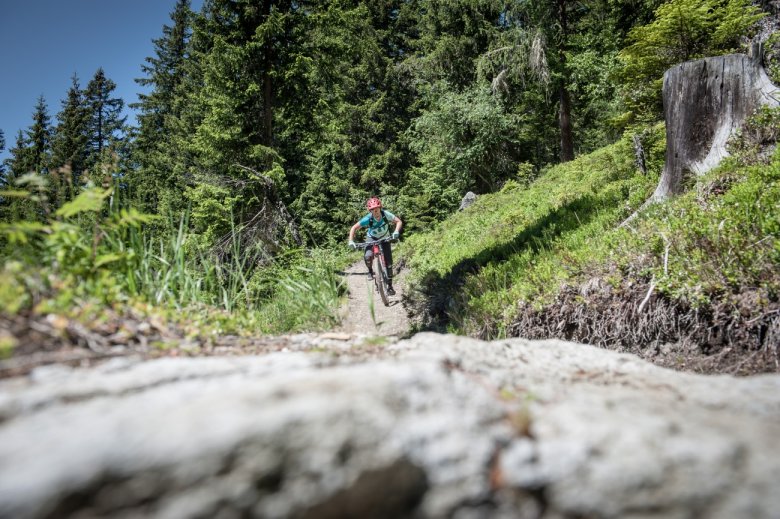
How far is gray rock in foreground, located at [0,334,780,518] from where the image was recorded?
103cm

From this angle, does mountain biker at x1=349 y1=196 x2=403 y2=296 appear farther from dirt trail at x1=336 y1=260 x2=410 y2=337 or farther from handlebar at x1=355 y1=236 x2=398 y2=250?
dirt trail at x1=336 y1=260 x2=410 y2=337

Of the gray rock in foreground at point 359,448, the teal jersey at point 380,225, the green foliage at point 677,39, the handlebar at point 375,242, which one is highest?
the green foliage at point 677,39

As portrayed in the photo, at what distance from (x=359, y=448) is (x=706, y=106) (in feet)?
25.4

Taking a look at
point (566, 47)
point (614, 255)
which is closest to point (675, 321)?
point (614, 255)

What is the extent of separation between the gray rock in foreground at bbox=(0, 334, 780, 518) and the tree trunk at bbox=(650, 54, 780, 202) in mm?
6098

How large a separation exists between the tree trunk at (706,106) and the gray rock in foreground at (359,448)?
6098 mm

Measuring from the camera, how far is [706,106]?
21.1 ft

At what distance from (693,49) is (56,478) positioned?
442 inches

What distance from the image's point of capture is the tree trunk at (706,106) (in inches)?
241

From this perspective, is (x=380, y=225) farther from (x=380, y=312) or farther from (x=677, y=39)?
(x=677, y=39)

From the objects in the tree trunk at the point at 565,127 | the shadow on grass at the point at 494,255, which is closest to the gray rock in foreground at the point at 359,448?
the shadow on grass at the point at 494,255

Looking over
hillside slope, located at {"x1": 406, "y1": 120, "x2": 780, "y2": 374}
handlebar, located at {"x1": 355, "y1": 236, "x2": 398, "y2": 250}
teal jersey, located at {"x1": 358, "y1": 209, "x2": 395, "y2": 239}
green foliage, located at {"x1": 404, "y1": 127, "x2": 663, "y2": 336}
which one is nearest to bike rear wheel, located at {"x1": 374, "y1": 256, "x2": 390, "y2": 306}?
handlebar, located at {"x1": 355, "y1": 236, "x2": 398, "y2": 250}

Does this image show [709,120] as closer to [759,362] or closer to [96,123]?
[759,362]

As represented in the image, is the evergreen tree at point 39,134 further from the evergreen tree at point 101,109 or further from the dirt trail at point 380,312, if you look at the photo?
the dirt trail at point 380,312
